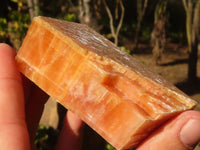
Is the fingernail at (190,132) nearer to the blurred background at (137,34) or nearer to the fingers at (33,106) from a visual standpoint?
the fingers at (33,106)

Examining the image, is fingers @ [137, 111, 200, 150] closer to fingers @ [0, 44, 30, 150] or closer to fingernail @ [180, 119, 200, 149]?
fingernail @ [180, 119, 200, 149]

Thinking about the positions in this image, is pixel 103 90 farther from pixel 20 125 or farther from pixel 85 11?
pixel 85 11

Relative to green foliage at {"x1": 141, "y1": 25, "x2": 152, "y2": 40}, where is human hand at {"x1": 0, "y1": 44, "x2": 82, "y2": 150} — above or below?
above

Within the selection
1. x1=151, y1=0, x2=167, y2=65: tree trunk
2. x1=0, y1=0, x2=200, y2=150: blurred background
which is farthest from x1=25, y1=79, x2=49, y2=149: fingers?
x1=151, y1=0, x2=167, y2=65: tree trunk

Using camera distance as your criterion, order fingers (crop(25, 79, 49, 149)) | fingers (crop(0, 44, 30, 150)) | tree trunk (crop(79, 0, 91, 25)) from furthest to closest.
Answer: tree trunk (crop(79, 0, 91, 25)) → fingers (crop(25, 79, 49, 149)) → fingers (crop(0, 44, 30, 150))

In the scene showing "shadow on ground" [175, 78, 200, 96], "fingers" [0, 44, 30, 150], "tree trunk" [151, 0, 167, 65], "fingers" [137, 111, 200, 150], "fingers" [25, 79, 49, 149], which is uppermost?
"fingers" [0, 44, 30, 150]

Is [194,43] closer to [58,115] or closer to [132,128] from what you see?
[58,115]

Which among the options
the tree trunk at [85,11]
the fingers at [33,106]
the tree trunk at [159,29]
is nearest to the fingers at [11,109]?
the fingers at [33,106]
